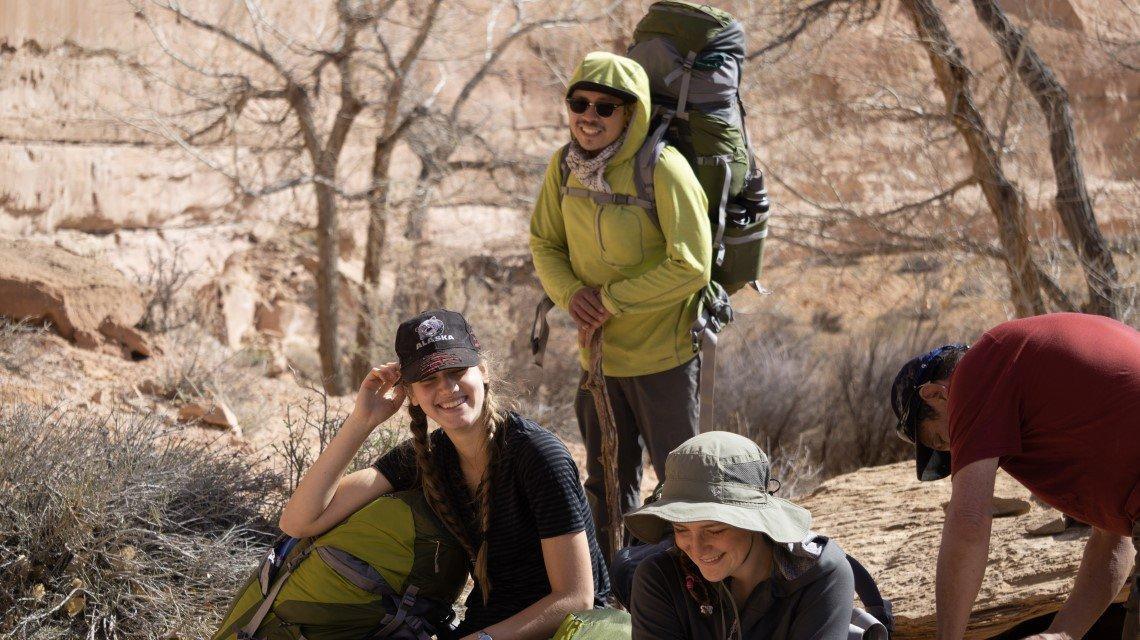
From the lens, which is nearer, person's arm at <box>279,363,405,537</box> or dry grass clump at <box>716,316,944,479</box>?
→ person's arm at <box>279,363,405,537</box>

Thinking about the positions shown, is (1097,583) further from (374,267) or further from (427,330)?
(374,267)

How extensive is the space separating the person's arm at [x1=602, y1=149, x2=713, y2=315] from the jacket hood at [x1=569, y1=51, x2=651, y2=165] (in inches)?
4.2

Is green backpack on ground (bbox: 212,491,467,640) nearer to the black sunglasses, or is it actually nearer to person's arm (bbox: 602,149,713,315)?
person's arm (bbox: 602,149,713,315)

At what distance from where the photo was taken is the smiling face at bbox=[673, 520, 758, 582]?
85.9 inches

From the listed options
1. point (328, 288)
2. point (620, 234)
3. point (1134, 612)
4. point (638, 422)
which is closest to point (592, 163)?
point (620, 234)

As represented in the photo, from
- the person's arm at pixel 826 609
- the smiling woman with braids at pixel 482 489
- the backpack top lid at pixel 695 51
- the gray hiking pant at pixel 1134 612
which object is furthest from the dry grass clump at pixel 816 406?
the person's arm at pixel 826 609

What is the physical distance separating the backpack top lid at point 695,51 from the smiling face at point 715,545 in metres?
1.68

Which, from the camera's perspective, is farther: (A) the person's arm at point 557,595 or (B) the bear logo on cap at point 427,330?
(B) the bear logo on cap at point 427,330

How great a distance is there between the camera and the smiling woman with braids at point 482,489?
2.64m

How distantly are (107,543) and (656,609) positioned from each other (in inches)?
83.2

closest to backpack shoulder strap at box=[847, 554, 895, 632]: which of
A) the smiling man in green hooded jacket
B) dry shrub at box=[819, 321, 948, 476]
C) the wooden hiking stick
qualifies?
the smiling man in green hooded jacket

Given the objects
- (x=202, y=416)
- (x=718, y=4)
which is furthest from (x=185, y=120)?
(x=202, y=416)

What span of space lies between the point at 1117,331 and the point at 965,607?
632 mm

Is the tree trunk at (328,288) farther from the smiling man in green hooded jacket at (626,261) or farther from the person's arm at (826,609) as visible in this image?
the person's arm at (826,609)
